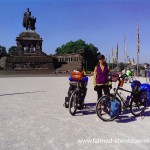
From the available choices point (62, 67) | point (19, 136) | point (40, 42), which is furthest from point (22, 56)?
point (19, 136)

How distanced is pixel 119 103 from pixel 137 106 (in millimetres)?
964

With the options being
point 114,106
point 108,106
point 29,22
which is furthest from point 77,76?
point 29,22

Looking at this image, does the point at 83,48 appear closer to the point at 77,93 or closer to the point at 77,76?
the point at 77,76

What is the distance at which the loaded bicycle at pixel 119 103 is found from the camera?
6219 millimetres

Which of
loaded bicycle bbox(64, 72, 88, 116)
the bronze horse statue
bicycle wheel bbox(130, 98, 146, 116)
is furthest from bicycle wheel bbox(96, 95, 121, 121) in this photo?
the bronze horse statue

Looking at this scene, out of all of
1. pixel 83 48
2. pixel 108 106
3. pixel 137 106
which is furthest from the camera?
pixel 83 48

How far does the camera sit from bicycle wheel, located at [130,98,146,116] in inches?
269

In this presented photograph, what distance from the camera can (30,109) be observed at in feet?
26.5

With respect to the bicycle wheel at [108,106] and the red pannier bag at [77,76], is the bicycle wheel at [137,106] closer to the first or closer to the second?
the bicycle wheel at [108,106]

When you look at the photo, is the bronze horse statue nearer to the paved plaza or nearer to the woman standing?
the paved plaza

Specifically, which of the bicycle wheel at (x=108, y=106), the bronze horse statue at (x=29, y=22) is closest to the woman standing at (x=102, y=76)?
the bicycle wheel at (x=108, y=106)

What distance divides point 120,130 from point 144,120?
4.46ft

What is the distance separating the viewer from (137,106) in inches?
274

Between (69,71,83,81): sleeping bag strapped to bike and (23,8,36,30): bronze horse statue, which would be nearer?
(69,71,83,81): sleeping bag strapped to bike
